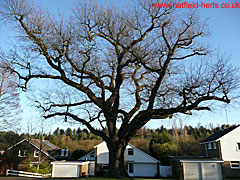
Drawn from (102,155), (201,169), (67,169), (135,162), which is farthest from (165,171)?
(67,169)

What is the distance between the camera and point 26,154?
3128 cm

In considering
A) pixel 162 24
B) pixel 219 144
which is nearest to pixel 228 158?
pixel 219 144

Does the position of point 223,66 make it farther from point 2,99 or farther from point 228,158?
point 228,158

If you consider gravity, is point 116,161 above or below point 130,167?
above

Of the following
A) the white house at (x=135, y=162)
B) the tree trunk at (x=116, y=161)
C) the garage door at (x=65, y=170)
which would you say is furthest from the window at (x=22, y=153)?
the tree trunk at (x=116, y=161)

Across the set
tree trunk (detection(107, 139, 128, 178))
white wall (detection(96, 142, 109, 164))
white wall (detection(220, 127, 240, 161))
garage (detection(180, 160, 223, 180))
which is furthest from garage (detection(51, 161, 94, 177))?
white wall (detection(220, 127, 240, 161))

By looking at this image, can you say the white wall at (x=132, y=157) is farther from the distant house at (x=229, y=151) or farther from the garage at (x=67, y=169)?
the distant house at (x=229, y=151)

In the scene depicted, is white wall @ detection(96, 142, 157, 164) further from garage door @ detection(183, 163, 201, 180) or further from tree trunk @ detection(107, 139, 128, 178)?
tree trunk @ detection(107, 139, 128, 178)

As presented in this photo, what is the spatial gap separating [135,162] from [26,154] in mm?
16632

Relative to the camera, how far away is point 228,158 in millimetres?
25328

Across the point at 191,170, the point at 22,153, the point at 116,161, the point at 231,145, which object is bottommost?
the point at 191,170

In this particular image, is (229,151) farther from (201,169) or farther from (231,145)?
(201,169)

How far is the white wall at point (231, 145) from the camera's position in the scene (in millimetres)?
25406

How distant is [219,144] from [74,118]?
21.7 meters
